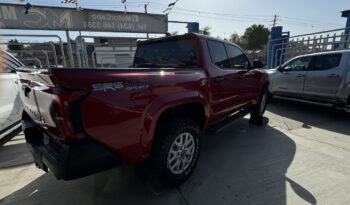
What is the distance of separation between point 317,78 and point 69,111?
20.3ft

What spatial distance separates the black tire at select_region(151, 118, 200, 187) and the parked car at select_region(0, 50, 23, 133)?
9.47 feet

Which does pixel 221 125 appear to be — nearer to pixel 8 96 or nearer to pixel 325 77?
pixel 8 96

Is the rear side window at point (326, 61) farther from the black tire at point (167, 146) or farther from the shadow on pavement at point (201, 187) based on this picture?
the black tire at point (167, 146)

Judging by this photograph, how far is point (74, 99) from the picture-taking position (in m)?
1.30

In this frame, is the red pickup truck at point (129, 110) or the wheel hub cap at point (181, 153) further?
the wheel hub cap at point (181, 153)

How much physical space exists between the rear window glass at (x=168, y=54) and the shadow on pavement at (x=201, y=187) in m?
1.60

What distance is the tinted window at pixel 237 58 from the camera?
348 cm

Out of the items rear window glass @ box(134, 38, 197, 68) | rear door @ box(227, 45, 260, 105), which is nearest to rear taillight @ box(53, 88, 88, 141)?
rear window glass @ box(134, 38, 197, 68)

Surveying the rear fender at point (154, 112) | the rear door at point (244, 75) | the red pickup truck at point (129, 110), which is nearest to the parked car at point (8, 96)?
the red pickup truck at point (129, 110)

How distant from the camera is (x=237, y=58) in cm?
365

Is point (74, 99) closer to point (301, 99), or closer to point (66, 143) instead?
point (66, 143)

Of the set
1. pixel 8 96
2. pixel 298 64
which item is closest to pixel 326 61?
pixel 298 64

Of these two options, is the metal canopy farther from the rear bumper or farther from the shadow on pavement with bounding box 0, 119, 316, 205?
the rear bumper

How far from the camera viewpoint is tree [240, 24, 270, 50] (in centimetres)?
4488
